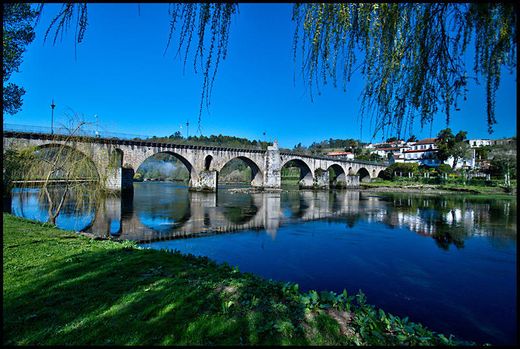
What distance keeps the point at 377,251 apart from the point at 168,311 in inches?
478

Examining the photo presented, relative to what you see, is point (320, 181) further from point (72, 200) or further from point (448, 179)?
point (72, 200)

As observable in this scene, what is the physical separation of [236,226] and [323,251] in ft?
26.6

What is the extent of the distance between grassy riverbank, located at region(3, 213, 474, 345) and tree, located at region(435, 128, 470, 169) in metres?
76.6

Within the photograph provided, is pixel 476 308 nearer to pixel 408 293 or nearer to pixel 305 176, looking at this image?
pixel 408 293

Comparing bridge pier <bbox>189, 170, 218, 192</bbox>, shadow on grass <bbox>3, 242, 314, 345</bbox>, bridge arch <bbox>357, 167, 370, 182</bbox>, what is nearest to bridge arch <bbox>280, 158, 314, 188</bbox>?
bridge arch <bbox>357, 167, 370, 182</bbox>

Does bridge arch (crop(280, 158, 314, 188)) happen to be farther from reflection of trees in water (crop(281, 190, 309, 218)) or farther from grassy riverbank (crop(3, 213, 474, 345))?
grassy riverbank (crop(3, 213, 474, 345))

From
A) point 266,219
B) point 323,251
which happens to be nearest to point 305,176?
point 266,219

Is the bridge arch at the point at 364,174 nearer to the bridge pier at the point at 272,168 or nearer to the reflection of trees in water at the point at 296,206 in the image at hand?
the bridge pier at the point at 272,168

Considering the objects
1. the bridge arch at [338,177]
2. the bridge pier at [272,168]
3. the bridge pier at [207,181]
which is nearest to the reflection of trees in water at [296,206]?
the bridge pier at [207,181]

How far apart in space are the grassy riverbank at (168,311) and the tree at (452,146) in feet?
251

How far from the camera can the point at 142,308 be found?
486cm

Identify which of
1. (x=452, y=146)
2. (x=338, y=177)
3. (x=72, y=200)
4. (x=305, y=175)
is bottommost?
(x=72, y=200)

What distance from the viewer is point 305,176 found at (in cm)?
Result: 7475

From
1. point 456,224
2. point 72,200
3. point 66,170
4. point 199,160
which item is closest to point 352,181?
point 199,160
